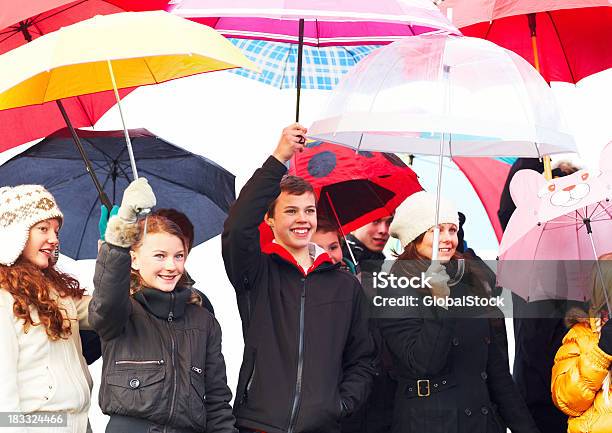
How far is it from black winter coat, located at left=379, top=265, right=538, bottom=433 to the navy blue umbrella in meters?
1.34

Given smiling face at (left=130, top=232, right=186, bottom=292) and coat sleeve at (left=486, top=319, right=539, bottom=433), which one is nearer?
smiling face at (left=130, top=232, right=186, bottom=292)

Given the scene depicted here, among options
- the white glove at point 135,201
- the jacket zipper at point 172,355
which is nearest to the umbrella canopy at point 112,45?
the white glove at point 135,201

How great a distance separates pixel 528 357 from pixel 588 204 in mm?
1035

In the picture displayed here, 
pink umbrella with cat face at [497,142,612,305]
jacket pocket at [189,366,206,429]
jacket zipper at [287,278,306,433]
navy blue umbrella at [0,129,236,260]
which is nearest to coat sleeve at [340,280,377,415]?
jacket zipper at [287,278,306,433]

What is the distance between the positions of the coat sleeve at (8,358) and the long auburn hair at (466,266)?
1.66 metres

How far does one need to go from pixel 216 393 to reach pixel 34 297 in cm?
77

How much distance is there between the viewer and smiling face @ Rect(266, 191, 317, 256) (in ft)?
16.3

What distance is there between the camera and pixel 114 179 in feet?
19.9

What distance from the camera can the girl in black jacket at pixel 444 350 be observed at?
16.3 ft

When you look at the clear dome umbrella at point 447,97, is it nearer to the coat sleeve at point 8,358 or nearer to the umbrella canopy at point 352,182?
the umbrella canopy at point 352,182

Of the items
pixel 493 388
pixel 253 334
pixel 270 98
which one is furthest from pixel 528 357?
pixel 270 98

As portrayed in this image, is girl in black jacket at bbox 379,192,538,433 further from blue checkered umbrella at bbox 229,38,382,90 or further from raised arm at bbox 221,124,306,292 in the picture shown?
blue checkered umbrella at bbox 229,38,382,90

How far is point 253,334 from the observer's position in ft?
15.9

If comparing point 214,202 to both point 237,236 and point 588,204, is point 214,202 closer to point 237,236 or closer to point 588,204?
point 237,236
